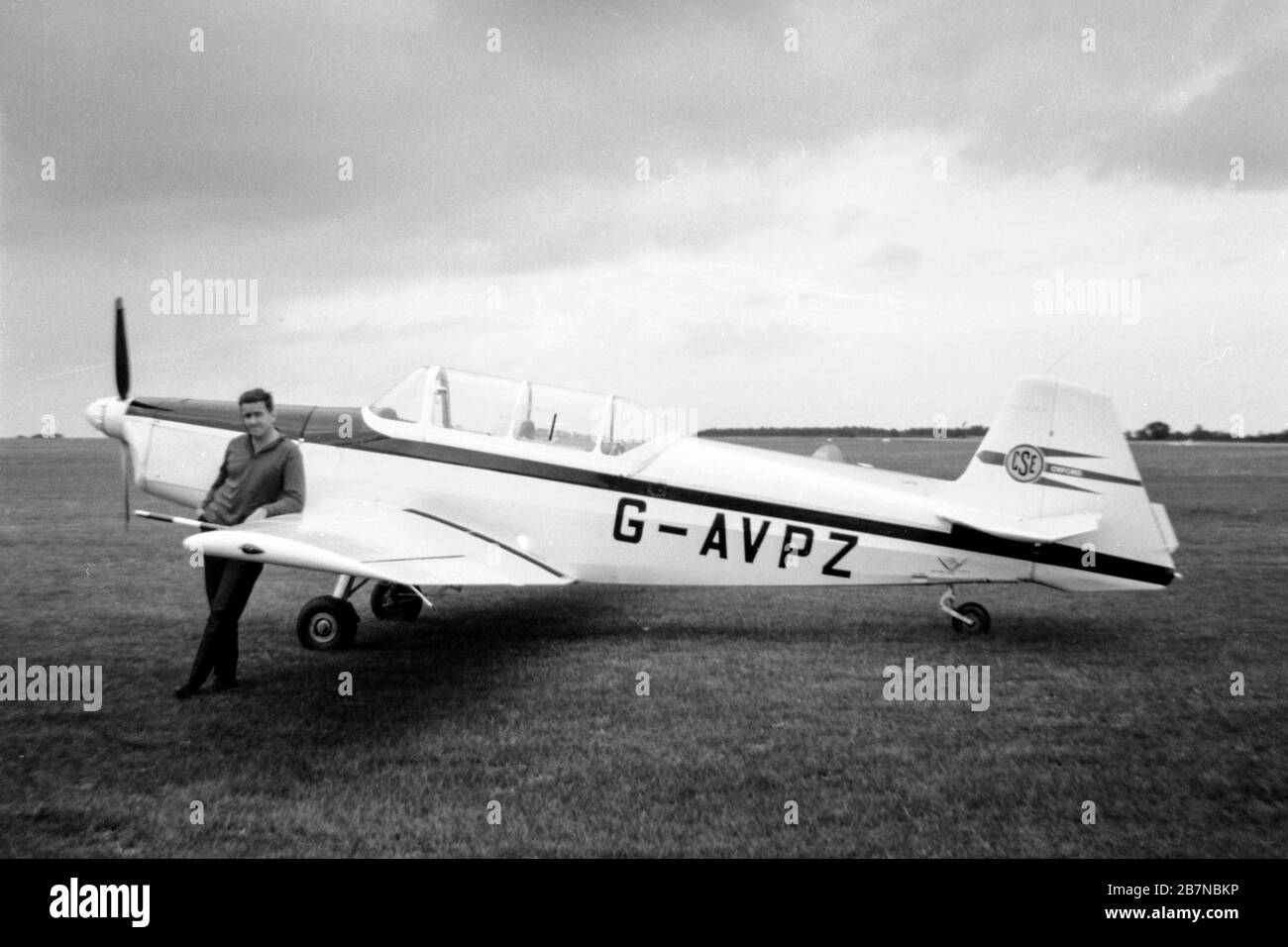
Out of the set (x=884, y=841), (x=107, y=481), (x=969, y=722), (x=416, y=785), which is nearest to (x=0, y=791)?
(x=416, y=785)

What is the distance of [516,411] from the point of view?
709 cm

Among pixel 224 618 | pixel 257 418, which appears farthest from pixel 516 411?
pixel 224 618

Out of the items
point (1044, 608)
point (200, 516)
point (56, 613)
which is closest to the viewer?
point (200, 516)

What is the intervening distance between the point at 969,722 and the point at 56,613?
24.8 feet

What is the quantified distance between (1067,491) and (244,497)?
5900mm

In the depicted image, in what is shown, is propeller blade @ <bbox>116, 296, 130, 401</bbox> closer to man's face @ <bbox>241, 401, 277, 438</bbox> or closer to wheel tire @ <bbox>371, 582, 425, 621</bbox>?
wheel tire @ <bbox>371, 582, 425, 621</bbox>

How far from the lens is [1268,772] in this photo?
4.34 meters

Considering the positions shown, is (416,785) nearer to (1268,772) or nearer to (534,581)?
(534,581)

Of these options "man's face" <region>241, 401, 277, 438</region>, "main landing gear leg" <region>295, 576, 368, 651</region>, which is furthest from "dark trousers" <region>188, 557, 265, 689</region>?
"main landing gear leg" <region>295, 576, 368, 651</region>

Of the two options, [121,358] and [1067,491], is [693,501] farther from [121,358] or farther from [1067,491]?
[121,358]

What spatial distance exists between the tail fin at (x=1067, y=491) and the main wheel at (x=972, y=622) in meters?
0.66

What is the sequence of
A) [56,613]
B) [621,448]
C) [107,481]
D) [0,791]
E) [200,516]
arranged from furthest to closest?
[107,481] → [56,613] → [621,448] → [200,516] → [0,791]

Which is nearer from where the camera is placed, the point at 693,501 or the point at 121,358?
the point at 693,501

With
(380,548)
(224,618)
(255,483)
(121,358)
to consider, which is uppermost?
(121,358)
